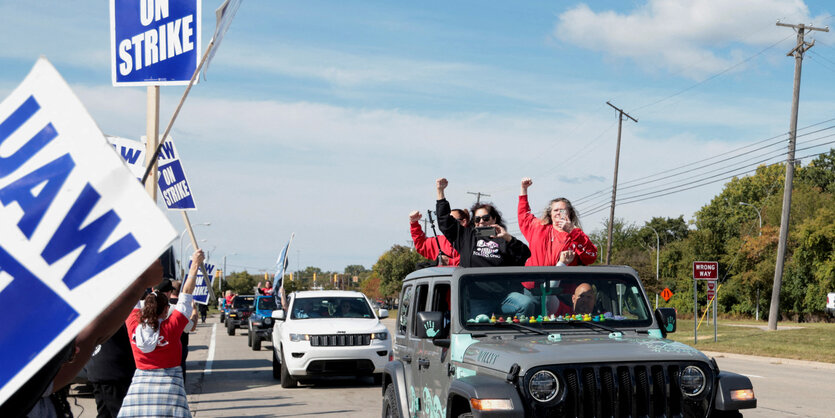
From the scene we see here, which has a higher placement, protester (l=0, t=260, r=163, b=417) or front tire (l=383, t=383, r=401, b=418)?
protester (l=0, t=260, r=163, b=417)

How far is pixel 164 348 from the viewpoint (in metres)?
6.21

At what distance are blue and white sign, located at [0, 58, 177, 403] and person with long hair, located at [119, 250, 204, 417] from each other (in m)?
4.07

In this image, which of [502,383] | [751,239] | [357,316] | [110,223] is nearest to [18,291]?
[110,223]

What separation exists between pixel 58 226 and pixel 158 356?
4.47 m

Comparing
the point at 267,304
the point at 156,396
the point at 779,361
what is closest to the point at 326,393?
the point at 156,396

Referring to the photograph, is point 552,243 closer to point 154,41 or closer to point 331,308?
point 154,41

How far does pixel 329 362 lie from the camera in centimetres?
1461

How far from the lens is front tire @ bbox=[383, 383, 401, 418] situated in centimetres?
734

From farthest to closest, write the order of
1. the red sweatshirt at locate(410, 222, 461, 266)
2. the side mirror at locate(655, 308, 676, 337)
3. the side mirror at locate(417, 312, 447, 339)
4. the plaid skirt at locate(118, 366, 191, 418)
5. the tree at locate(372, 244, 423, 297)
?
the tree at locate(372, 244, 423, 297), the red sweatshirt at locate(410, 222, 461, 266), the side mirror at locate(655, 308, 676, 337), the side mirror at locate(417, 312, 447, 339), the plaid skirt at locate(118, 366, 191, 418)

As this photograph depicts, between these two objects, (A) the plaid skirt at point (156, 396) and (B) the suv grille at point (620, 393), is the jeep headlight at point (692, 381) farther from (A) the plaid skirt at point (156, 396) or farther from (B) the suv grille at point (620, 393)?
(A) the plaid skirt at point (156, 396)

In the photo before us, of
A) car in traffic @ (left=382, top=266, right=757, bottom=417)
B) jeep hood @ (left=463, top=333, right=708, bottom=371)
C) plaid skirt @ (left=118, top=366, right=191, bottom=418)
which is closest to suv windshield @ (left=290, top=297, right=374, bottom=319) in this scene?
car in traffic @ (left=382, top=266, right=757, bottom=417)

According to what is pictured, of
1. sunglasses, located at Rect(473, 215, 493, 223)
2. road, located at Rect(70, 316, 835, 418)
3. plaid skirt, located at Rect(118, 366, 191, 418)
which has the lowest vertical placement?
road, located at Rect(70, 316, 835, 418)

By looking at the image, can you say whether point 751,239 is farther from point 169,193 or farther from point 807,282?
point 169,193

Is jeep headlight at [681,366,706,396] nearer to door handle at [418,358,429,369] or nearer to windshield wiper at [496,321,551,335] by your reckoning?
windshield wiper at [496,321,551,335]
